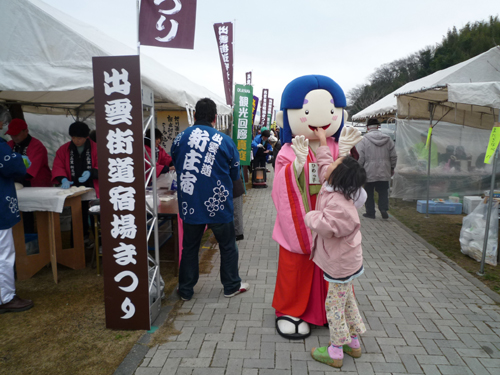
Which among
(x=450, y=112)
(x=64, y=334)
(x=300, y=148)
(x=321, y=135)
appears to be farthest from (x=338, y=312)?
(x=450, y=112)

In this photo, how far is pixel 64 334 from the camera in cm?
314

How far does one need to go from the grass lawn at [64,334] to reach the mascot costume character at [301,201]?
1.15 m

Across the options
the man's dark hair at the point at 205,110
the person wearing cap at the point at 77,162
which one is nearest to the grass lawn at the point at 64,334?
the person wearing cap at the point at 77,162

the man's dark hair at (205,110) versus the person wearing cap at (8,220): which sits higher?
the man's dark hair at (205,110)

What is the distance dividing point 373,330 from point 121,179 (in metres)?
2.58

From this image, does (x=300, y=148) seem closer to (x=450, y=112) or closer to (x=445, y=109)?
(x=445, y=109)

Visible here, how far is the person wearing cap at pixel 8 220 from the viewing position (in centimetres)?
331

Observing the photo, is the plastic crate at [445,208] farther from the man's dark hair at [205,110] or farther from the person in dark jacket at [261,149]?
the man's dark hair at [205,110]

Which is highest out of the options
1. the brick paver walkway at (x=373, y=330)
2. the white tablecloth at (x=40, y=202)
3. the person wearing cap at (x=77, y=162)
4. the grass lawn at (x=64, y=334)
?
the person wearing cap at (x=77, y=162)

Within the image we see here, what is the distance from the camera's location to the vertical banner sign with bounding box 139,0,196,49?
124 inches

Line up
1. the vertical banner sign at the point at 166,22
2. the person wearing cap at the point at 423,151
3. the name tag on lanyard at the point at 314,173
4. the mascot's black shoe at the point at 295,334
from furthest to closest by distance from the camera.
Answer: the person wearing cap at the point at 423,151 < the vertical banner sign at the point at 166,22 < the mascot's black shoe at the point at 295,334 < the name tag on lanyard at the point at 314,173

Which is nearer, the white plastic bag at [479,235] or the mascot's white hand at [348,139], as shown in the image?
the mascot's white hand at [348,139]

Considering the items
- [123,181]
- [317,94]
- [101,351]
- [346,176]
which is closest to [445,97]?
[317,94]

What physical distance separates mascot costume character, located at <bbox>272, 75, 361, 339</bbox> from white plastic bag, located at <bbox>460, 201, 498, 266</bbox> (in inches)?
122
